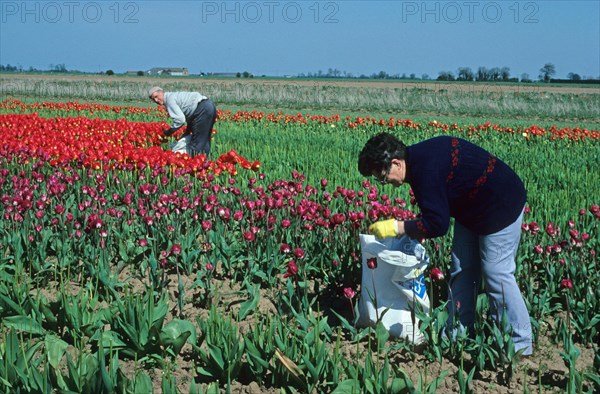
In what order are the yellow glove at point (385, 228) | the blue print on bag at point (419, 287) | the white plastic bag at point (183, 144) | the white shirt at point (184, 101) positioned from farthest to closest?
the white plastic bag at point (183, 144), the white shirt at point (184, 101), the blue print on bag at point (419, 287), the yellow glove at point (385, 228)

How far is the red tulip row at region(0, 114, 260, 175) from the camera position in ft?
27.0

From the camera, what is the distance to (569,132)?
49.5ft

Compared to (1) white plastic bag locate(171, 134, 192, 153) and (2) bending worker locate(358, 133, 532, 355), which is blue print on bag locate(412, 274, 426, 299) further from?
(1) white plastic bag locate(171, 134, 192, 153)

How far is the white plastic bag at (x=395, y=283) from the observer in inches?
152

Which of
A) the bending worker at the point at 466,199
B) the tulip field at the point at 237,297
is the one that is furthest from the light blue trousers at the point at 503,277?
the tulip field at the point at 237,297

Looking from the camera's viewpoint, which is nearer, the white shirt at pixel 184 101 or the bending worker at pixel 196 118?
the white shirt at pixel 184 101

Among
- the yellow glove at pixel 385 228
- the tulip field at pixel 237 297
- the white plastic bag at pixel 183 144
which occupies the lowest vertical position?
the tulip field at pixel 237 297

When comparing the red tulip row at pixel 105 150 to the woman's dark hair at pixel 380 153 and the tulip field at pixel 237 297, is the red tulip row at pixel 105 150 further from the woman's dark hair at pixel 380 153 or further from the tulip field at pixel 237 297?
the woman's dark hair at pixel 380 153

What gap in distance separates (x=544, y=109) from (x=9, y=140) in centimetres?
2329

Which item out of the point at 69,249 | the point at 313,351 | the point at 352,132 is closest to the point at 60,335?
the point at 69,249

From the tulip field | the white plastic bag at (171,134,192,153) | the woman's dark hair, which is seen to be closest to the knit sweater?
the woman's dark hair

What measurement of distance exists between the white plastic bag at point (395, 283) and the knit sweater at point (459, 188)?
0.26m

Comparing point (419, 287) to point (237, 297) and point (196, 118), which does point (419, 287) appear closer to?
point (237, 297)

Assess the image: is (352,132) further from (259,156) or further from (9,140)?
(9,140)
